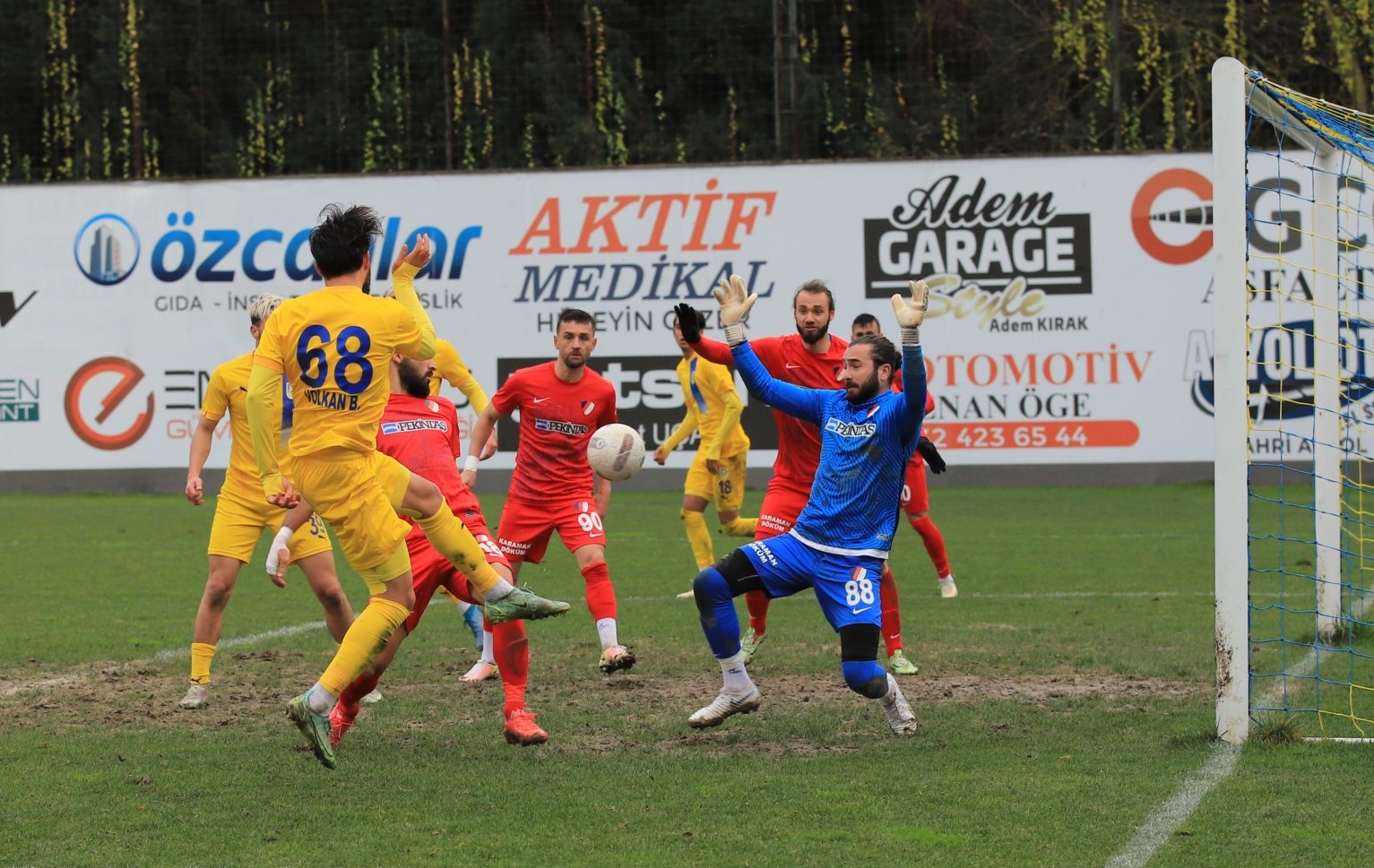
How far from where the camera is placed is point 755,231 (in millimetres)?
21594

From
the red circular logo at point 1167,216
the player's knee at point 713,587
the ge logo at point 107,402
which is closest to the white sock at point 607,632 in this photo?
the player's knee at point 713,587

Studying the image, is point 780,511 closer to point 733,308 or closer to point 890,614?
point 890,614

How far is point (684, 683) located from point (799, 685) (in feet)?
2.03

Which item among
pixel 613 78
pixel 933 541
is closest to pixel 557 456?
pixel 933 541

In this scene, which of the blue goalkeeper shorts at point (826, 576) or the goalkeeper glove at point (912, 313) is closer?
the goalkeeper glove at point (912, 313)

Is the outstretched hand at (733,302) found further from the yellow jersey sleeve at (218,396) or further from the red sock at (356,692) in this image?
the yellow jersey sleeve at (218,396)

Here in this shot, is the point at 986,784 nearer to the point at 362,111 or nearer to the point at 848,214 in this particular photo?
the point at 848,214

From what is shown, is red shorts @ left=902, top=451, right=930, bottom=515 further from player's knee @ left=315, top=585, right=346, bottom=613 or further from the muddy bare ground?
player's knee @ left=315, top=585, right=346, bottom=613

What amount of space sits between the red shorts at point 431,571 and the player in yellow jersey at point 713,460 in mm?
4368

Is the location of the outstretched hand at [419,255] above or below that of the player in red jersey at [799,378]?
above

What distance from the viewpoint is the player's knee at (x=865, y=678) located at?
21.8 feet

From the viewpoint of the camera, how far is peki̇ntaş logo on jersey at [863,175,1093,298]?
21203mm

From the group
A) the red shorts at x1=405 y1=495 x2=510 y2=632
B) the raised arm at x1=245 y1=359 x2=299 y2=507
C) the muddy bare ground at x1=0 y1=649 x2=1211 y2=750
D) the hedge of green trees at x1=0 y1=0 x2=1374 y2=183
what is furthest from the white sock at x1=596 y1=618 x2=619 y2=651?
the hedge of green trees at x1=0 y1=0 x2=1374 y2=183

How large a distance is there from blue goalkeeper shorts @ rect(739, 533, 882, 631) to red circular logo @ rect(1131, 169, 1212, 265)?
15.7 meters
